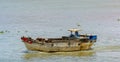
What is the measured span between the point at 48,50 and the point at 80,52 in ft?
11.4

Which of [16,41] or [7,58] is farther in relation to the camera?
[16,41]

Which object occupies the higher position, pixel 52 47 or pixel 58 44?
pixel 58 44

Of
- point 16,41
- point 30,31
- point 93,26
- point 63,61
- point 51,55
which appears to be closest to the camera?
point 63,61

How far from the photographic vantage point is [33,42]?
202 feet

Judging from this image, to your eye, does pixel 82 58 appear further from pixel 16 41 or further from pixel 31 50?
pixel 16 41

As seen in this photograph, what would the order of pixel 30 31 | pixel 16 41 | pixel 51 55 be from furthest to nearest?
pixel 30 31 → pixel 16 41 → pixel 51 55

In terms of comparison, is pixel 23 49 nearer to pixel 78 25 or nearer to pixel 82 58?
pixel 82 58

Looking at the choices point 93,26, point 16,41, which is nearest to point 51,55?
point 16,41

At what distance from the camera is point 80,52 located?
62.4 metres

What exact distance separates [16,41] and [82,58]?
1750 cm

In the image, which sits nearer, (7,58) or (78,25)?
(7,58)

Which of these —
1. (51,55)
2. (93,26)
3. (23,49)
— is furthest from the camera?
(93,26)

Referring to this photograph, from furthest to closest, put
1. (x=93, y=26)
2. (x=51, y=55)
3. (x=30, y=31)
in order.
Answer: (x=93, y=26) → (x=30, y=31) → (x=51, y=55)

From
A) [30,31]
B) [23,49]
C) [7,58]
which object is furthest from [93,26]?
[7,58]
